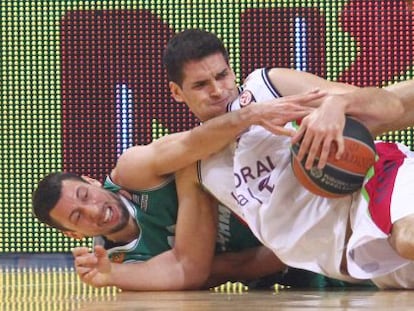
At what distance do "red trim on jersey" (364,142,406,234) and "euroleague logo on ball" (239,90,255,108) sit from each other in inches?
15.1

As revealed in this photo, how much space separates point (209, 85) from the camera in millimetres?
2902

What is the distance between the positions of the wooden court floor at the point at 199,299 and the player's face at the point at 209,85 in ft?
1.75

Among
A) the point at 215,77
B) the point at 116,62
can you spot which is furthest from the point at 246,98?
the point at 116,62

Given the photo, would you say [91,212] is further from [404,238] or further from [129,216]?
[404,238]

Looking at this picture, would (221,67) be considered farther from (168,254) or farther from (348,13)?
(348,13)

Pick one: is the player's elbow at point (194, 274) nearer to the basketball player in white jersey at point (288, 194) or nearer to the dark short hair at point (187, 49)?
the basketball player in white jersey at point (288, 194)

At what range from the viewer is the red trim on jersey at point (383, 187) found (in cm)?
262

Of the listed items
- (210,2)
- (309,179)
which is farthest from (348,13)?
(309,179)

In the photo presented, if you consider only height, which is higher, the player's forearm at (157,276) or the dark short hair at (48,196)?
the dark short hair at (48,196)

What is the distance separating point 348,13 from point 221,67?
174 cm

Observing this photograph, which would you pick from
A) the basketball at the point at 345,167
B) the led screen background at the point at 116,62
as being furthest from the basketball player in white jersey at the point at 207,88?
the led screen background at the point at 116,62

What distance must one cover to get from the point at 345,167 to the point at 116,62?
2.21m

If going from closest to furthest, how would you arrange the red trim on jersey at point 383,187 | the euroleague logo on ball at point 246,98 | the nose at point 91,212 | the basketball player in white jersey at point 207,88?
the red trim on jersey at point 383,187
the basketball player in white jersey at point 207,88
the euroleague logo on ball at point 246,98
the nose at point 91,212

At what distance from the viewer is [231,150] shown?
2.98m
